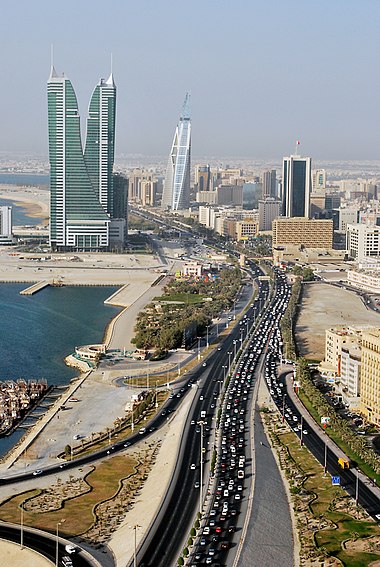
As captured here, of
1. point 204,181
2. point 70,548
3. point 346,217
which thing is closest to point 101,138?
point 346,217

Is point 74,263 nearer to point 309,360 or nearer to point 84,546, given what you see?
point 309,360

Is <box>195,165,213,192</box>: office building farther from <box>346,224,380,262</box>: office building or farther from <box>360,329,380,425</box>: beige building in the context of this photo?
<box>360,329,380,425</box>: beige building

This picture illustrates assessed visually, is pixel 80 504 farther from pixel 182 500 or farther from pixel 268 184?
pixel 268 184

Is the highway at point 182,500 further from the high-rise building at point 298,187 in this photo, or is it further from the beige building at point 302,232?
the high-rise building at point 298,187

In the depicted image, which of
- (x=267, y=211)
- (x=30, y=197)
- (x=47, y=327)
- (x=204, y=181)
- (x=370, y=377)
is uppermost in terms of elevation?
(x=204, y=181)

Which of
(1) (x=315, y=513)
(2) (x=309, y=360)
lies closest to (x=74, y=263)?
(2) (x=309, y=360)

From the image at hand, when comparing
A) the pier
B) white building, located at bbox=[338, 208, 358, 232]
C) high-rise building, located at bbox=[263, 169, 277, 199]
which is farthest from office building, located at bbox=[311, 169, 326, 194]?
the pier
